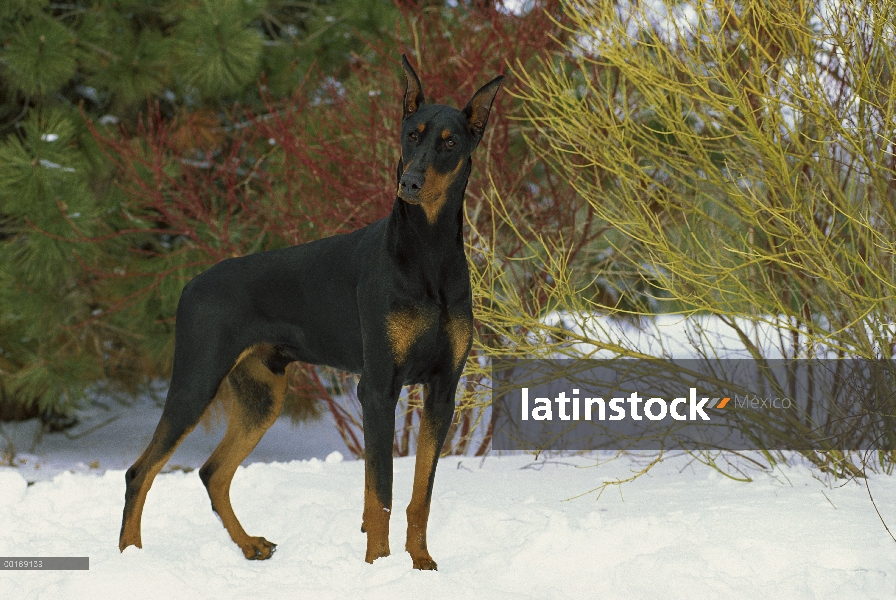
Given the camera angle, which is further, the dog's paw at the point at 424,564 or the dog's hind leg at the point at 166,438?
the dog's hind leg at the point at 166,438

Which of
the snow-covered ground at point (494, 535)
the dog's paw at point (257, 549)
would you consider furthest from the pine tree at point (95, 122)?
the dog's paw at point (257, 549)

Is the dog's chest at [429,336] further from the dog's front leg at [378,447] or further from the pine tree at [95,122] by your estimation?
the pine tree at [95,122]

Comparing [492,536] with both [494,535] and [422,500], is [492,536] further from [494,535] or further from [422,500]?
[422,500]

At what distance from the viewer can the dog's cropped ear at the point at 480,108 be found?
3.58m

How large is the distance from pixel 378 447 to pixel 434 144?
1.13m

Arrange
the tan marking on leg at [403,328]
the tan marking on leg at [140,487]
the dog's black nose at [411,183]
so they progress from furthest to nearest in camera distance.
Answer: the tan marking on leg at [140,487]
the tan marking on leg at [403,328]
the dog's black nose at [411,183]

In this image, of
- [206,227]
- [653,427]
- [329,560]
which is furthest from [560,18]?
[329,560]

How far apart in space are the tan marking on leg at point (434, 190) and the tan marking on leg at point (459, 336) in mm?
387

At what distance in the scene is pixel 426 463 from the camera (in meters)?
3.76

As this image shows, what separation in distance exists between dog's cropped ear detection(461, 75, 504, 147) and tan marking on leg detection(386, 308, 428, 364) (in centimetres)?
70

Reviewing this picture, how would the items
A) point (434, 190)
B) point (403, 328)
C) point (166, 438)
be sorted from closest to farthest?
1. point (434, 190)
2. point (403, 328)
3. point (166, 438)

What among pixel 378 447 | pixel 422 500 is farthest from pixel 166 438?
pixel 422 500

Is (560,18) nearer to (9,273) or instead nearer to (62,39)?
(62,39)

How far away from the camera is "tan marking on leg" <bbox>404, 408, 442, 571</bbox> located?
12.3 ft
